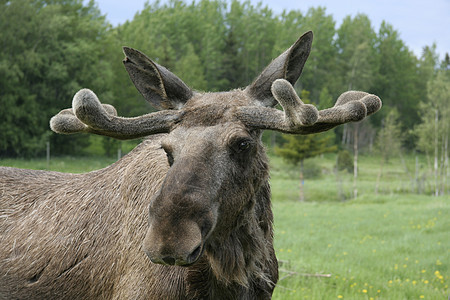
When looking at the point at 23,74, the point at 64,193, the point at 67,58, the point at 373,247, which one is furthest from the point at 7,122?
the point at 64,193

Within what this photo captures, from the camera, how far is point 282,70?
3.02 m

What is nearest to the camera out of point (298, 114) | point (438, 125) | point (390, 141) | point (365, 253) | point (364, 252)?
point (298, 114)

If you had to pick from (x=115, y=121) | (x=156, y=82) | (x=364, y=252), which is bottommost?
(x=364, y=252)

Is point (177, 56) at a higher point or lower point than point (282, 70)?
higher

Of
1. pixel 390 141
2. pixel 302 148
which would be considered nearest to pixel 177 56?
pixel 302 148

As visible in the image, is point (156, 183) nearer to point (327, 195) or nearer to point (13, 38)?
point (327, 195)

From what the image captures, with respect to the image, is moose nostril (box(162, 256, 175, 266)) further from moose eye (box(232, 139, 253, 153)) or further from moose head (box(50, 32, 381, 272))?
moose eye (box(232, 139, 253, 153))

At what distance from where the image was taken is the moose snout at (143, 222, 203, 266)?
2232 mm

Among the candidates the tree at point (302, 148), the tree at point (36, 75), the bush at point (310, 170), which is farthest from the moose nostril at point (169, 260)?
the bush at point (310, 170)

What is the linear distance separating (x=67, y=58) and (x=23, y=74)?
12.3ft

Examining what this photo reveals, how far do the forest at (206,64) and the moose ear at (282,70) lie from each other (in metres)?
21.5

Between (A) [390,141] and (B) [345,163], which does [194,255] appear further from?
(B) [345,163]

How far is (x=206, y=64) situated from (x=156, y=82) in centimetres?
5061

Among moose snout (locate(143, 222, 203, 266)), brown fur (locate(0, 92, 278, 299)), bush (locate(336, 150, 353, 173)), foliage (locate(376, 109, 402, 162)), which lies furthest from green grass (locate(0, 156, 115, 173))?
bush (locate(336, 150, 353, 173))
